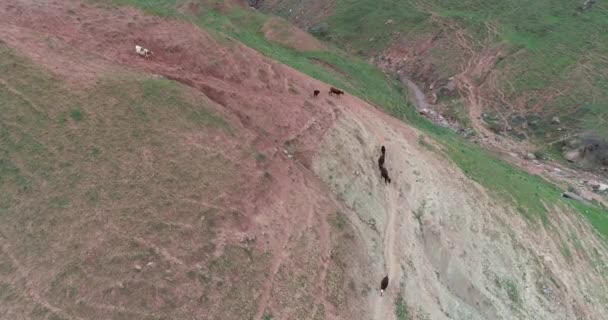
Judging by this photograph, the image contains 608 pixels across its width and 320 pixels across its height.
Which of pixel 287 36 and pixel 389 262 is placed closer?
pixel 389 262

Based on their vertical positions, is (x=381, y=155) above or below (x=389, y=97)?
above

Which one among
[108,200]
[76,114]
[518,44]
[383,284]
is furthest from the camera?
[518,44]

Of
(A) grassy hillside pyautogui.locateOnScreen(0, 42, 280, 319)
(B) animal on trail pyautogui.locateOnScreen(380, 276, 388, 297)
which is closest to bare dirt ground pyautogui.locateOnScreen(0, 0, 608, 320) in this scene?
(A) grassy hillside pyautogui.locateOnScreen(0, 42, 280, 319)

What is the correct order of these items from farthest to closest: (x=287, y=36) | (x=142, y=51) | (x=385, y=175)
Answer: (x=287, y=36), (x=385, y=175), (x=142, y=51)

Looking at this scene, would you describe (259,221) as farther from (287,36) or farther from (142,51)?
(287,36)

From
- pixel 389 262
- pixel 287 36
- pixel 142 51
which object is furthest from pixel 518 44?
pixel 142 51

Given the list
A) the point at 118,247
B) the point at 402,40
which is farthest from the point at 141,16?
the point at 402,40

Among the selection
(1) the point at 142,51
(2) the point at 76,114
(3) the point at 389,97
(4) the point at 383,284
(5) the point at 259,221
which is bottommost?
(4) the point at 383,284
